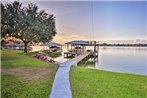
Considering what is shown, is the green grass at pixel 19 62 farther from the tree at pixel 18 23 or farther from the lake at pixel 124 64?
the lake at pixel 124 64

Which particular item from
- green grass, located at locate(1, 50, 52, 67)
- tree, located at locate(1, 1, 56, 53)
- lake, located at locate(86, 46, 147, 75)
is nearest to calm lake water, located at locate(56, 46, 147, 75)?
lake, located at locate(86, 46, 147, 75)

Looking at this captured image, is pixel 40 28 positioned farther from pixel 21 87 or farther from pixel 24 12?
pixel 21 87

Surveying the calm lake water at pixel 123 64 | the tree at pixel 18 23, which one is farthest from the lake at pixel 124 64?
the tree at pixel 18 23

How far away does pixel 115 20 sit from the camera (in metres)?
23.7

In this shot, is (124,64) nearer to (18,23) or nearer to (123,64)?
(123,64)

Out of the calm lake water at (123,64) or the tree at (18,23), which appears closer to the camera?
the calm lake water at (123,64)

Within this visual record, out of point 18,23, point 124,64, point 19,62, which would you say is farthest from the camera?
point 124,64

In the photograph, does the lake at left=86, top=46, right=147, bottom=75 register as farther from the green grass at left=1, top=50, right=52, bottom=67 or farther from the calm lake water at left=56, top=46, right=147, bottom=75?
the green grass at left=1, top=50, right=52, bottom=67

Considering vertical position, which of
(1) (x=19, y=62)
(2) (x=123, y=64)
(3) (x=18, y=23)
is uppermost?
(3) (x=18, y=23)

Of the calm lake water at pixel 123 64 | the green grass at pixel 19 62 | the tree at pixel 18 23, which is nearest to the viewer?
the green grass at pixel 19 62

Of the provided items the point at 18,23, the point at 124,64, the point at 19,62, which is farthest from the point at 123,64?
the point at 19,62

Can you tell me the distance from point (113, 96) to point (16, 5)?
2067 cm

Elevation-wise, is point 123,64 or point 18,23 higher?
point 18,23

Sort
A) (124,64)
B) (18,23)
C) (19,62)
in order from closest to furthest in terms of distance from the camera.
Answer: (19,62)
(18,23)
(124,64)
